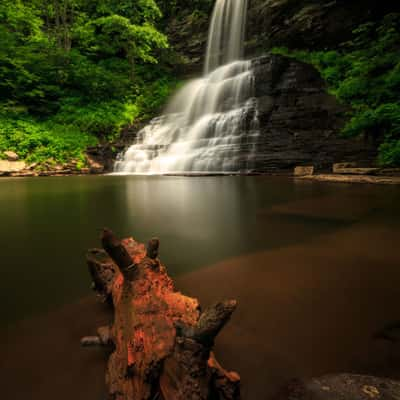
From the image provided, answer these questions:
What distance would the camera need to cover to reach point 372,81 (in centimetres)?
733

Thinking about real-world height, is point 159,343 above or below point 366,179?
below

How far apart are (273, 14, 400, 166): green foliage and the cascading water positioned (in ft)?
9.81

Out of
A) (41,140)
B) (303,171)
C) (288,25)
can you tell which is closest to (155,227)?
(303,171)

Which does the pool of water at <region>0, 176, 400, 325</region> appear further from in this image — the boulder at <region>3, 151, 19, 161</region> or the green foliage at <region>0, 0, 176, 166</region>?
the green foliage at <region>0, 0, 176, 166</region>

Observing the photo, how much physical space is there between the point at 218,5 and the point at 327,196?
737 inches

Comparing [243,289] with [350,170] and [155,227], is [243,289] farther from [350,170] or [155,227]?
[350,170]

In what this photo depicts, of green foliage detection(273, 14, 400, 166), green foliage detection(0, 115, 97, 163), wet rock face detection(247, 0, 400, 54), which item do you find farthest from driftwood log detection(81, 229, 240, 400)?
wet rock face detection(247, 0, 400, 54)

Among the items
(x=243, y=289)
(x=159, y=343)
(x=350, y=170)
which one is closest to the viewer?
(x=159, y=343)

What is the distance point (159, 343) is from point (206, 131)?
32.3ft

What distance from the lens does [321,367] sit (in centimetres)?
69

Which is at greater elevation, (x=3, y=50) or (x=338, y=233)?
(x=3, y=50)

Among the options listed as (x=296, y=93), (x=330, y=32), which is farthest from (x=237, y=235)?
(x=330, y=32)

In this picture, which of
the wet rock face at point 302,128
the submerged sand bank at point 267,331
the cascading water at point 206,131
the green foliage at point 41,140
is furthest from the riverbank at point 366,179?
the green foliage at point 41,140

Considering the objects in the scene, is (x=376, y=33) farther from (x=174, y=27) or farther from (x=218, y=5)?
(x=174, y=27)
